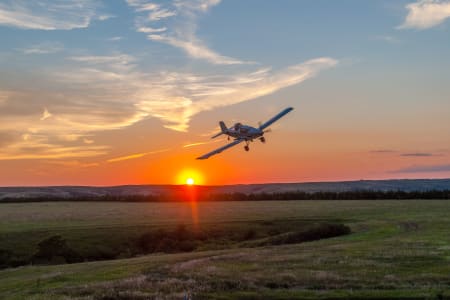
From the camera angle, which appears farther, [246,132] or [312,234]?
[312,234]

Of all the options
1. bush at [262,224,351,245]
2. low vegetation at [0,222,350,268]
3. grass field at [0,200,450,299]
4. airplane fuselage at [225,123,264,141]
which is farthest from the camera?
bush at [262,224,351,245]

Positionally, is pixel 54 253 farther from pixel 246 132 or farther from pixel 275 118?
pixel 275 118

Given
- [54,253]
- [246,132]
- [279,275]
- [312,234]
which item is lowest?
[54,253]

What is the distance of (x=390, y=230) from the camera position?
67.5m

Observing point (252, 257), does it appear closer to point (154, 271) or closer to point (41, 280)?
point (154, 271)

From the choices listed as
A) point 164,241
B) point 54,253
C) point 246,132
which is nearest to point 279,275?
point 246,132

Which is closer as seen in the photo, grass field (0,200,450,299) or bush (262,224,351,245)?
grass field (0,200,450,299)

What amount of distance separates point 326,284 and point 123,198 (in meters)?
167

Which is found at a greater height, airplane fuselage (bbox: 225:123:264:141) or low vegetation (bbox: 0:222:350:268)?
airplane fuselage (bbox: 225:123:264:141)

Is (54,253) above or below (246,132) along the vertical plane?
below

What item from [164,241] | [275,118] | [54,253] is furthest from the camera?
[164,241]

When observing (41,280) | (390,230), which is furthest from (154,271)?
(390,230)

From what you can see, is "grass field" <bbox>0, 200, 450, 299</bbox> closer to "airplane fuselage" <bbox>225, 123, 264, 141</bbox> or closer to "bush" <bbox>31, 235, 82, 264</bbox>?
"bush" <bbox>31, 235, 82, 264</bbox>

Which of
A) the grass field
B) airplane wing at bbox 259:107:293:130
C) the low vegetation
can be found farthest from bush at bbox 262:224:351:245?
airplane wing at bbox 259:107:293:130
